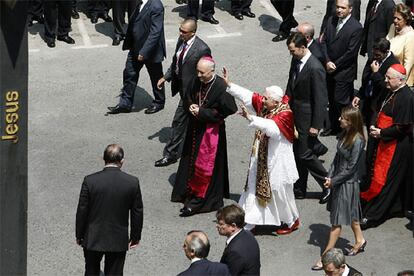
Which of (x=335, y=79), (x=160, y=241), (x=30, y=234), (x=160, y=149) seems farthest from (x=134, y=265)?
(x=335, y=79)

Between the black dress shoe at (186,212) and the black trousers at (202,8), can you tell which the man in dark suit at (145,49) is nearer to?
the black dress shoe at (186,212)

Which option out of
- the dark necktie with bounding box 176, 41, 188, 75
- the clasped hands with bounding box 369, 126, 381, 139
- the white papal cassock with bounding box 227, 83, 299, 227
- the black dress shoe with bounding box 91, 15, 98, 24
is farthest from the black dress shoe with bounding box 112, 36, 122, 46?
the clasped hands with bounding box 369, 126, 381, 139

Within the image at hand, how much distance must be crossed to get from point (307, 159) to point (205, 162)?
114cm

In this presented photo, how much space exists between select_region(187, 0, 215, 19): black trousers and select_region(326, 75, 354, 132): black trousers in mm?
3990

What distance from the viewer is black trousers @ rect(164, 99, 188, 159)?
12250 mm

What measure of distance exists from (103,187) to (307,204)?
3.29 metres

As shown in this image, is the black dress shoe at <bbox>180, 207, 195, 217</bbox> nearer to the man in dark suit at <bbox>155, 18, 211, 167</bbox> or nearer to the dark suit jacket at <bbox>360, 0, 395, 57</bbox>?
the man in dark suit at <bbox>155, 18, 211, 167</bbox>

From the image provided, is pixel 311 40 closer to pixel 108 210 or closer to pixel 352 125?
pixel 352 125

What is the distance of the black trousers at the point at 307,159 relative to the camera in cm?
1130

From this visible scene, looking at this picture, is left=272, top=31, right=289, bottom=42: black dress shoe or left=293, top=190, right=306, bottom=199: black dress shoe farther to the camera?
left=272, top=31, right=289, bottom=42: black dress shoe

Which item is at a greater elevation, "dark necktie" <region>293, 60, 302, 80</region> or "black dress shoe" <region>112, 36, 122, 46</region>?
"dark necktie" <region>293, 60, 302, 80</region>

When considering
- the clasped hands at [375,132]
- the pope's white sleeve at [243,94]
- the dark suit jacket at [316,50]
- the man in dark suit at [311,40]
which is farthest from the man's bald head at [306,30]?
the clasped hands at [375,132]

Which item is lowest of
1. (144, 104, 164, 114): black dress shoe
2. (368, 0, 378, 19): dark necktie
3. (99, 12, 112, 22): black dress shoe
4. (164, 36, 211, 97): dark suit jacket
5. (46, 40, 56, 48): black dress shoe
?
(46, 40, 56, 48): black dress shoe

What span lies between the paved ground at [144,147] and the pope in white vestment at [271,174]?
0.83 ft
